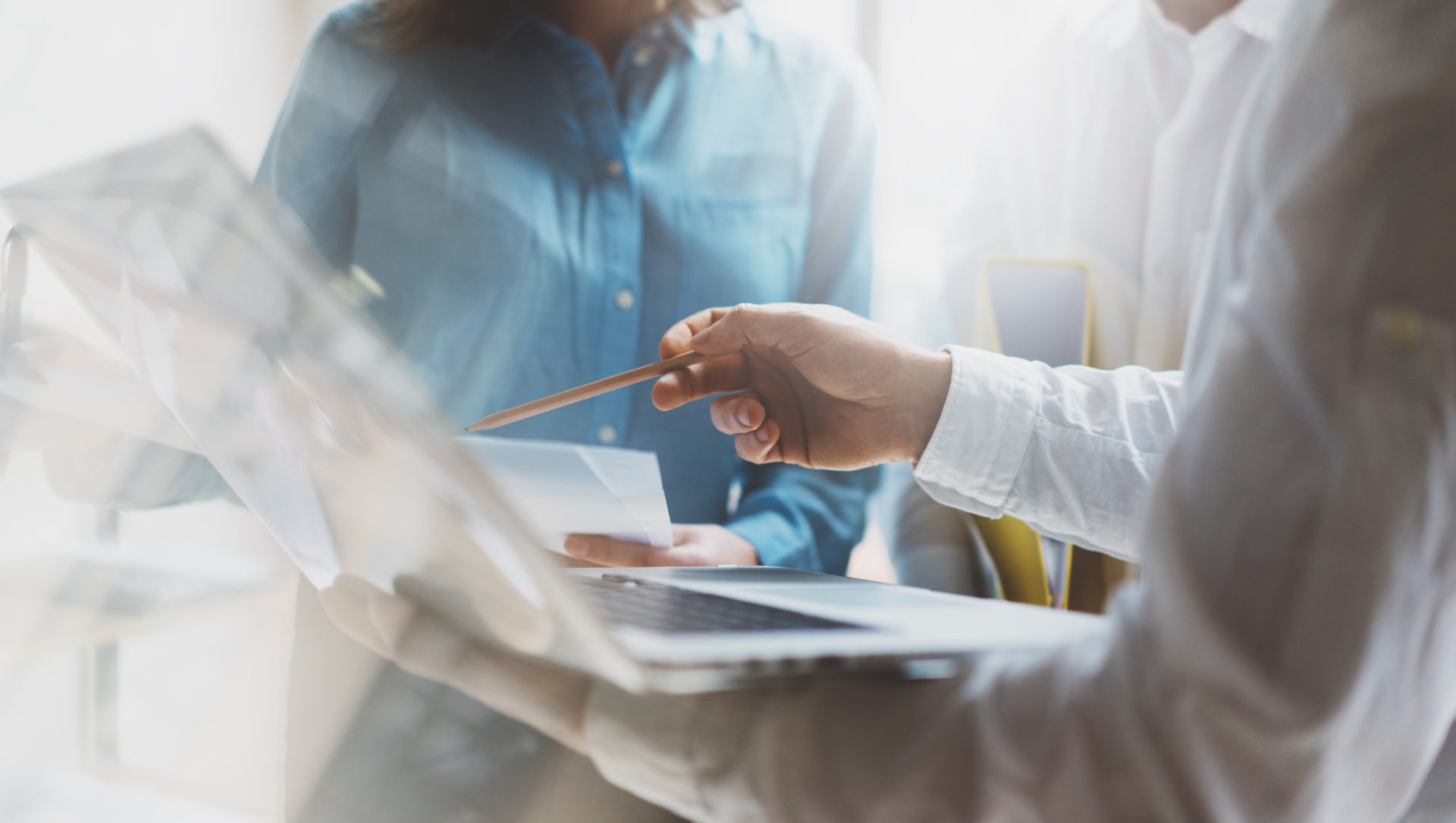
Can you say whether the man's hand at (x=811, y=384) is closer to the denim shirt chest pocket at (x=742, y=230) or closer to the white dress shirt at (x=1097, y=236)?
the white dress shirt at (x=1097, y=236)

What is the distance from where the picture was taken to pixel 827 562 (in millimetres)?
825

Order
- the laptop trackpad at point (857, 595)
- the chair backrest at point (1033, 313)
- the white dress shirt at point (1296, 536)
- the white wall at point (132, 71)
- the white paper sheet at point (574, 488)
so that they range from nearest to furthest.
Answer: the white dress shirt at point (1296, 536) → the laptop trackpad at point (857, 595) → the white paper sheet at point (574, 488) → the chair backrest at point (1033, 313) → the white wall at point (132, 71)

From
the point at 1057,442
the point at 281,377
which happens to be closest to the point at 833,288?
the point at 1057,442

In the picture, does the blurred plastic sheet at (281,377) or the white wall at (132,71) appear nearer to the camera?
the blurred plastic sheet at (281,377)

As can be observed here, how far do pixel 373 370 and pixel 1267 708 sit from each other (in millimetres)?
255

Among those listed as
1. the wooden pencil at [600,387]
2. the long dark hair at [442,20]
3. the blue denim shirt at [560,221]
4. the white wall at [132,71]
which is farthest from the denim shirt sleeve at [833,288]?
the white wall at [132,71]

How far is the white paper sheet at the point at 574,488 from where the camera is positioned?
1.59 ft

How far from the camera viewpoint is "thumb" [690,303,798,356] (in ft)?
1.78

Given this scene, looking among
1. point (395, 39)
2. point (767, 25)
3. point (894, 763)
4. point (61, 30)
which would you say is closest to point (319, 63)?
point (395, 39)

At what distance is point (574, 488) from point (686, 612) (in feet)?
0.61

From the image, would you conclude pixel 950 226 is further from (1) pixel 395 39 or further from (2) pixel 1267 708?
(2) pixel 1267 708

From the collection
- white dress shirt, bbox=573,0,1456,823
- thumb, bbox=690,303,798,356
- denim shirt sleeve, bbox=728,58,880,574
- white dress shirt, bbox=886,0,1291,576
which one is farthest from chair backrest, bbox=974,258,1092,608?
white dress shirt, bbox=573,0,1456,823

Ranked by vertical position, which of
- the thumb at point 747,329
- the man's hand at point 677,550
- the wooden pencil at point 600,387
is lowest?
the man's hand at point 677,550

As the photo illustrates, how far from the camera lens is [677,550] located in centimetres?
63
